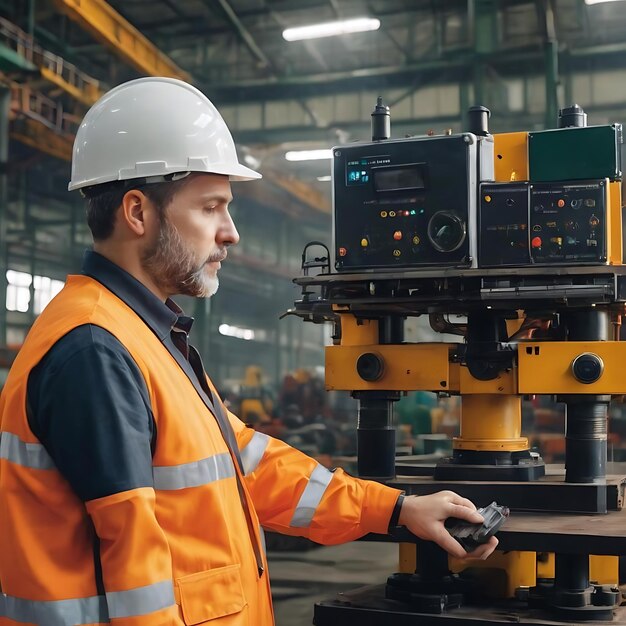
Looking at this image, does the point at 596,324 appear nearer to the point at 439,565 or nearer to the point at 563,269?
the point at 563,269

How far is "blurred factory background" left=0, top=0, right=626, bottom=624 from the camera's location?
27.9 feet

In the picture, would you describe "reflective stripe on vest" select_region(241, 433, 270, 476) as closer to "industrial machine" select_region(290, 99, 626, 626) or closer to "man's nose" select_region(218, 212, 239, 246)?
"industrial machine" select_region(290, 99, 626, 626)

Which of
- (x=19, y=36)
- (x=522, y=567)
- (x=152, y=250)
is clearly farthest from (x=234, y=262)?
(x=152, y=250)

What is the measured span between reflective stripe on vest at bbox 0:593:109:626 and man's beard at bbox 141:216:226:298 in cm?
52

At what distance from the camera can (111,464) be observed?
115cm

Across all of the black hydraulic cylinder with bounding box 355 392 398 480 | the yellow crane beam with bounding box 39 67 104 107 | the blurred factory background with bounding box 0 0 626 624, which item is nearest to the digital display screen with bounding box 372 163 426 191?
the black hydraulic cylinder with bounding box 355 392 398 480

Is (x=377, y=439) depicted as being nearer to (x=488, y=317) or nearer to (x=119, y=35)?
(x=488, y=317)

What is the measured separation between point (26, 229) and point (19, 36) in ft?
8.95

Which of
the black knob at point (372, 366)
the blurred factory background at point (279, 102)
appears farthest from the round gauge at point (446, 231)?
the blurred factory background at point (279, 102)

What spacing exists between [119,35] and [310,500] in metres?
8.21

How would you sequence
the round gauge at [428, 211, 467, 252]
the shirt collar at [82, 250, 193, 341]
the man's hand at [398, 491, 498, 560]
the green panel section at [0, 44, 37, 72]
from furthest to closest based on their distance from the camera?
the green panel section at [0, 44, 37, 72] → the round gauge at [428, 211, 467, 252] → the man's hand at [398, 491, 498, 560] → the shirt collar at [82, 250, 193, 341]

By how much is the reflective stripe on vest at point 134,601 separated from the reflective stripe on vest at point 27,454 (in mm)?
203

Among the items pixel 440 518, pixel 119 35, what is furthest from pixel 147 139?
pixel 119 35

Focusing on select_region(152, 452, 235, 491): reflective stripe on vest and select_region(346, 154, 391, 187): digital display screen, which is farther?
select_region(346, 154, 391, 187): digital display screen
